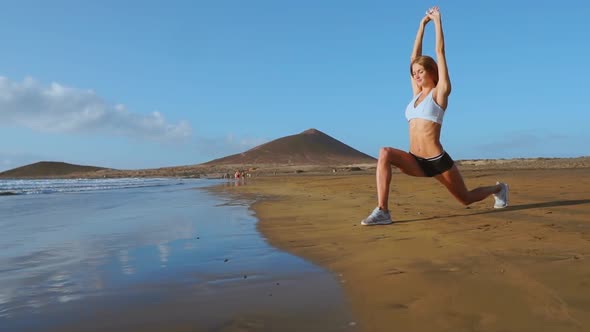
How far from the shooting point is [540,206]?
496cm

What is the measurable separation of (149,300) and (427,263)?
1483 mm

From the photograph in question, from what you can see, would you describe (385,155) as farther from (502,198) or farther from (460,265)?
(460,265)

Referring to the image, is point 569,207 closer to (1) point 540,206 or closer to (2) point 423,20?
(1) point 540,206

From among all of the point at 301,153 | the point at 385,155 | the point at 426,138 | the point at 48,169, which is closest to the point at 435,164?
the point at 426,138

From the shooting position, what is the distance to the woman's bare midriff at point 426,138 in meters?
4.16

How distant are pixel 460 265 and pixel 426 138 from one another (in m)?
1.96

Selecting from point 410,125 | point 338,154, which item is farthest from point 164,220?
point 338,154

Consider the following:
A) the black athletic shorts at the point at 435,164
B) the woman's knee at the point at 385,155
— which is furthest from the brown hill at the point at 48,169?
the black athletic shorts at the point at 435,164

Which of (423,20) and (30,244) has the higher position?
(423,20)

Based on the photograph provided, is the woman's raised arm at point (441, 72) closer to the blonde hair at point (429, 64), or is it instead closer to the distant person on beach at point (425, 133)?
the distant person on beach at point (425, 133)

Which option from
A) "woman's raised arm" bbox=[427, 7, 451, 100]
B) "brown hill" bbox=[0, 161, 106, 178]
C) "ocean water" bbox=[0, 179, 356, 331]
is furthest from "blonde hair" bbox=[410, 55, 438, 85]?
"brown hill" bbox=[0, 161, 106, 178]

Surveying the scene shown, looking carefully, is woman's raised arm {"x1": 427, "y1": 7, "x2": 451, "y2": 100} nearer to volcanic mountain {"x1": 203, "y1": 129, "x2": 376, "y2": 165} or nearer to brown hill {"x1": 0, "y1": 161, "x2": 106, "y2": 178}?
volcanic mountain {"x1": 203, "y1": 129, "x2": 376, "y2": 165}

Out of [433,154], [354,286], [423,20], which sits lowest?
[354,286]

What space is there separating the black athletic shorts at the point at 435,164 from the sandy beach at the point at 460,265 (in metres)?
0.47
